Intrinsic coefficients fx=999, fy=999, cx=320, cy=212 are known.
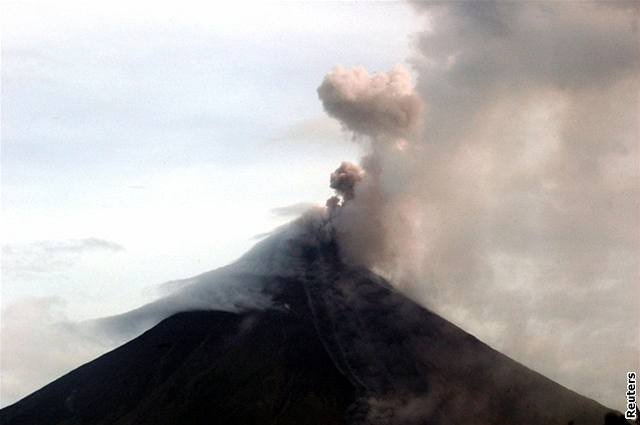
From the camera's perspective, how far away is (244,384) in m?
196

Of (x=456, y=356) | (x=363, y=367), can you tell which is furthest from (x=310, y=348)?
(x=456, y=356)

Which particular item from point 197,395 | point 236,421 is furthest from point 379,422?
point 197,395

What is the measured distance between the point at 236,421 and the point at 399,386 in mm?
30857

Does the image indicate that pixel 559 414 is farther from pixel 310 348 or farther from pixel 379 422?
pixel 310 348

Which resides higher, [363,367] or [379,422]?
[363,367]

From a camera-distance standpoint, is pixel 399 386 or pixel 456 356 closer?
pixel 399 386

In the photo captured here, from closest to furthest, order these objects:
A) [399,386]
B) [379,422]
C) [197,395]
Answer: [379,422] < [399,386] < [197,395]

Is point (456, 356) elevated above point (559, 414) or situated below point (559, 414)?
above

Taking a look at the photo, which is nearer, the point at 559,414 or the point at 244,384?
the point at 559,414

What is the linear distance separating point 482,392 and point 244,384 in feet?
152

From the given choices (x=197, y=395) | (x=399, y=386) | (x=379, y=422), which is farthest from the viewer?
(x=197, y=395)

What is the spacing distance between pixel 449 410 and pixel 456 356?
22.1 meters

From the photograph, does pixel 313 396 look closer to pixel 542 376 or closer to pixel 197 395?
pixel 197 395

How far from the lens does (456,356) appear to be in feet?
647
